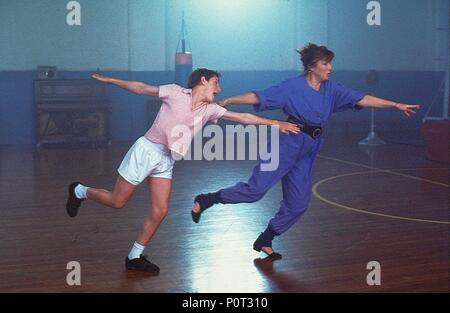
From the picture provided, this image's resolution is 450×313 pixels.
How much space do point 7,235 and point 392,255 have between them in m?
3.29

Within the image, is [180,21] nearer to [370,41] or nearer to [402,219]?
[370,41]

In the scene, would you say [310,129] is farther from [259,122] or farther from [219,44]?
[219,44]

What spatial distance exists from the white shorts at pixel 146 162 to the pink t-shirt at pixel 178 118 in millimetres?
84

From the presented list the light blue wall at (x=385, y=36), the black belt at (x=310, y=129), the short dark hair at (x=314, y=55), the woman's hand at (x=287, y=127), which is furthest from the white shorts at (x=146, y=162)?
the light blue wall at (x=385, y=36)

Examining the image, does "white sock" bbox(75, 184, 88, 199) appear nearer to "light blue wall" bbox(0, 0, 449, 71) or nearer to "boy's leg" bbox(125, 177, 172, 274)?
"boy's leg" bbox(125, 177, 172, 274)

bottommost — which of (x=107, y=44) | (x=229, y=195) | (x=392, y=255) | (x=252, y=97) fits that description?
(x=392, y=255)

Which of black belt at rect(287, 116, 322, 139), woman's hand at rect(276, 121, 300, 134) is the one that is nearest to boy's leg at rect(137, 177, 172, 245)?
woman's hand at rect(276, 121, 300, 134)

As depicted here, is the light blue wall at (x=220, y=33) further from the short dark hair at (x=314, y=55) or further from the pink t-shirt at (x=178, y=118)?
the pink t-shirt at (x=178, y=118)

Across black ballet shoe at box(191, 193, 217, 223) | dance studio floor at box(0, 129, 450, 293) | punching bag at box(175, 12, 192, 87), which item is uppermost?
punching bag at box(175, 12, 192, 87)

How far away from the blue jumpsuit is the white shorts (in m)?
0.69

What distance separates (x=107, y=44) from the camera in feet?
43.0

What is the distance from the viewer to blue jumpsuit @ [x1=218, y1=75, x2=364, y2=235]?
4.91m

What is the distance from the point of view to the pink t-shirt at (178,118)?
4496 millimetres
